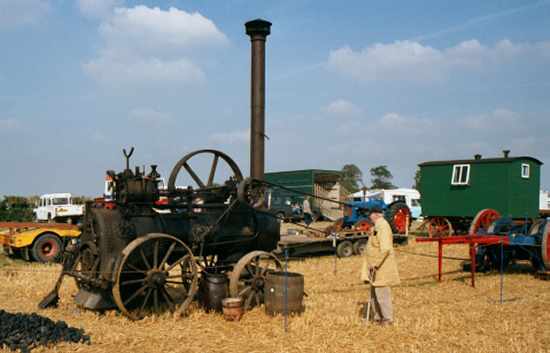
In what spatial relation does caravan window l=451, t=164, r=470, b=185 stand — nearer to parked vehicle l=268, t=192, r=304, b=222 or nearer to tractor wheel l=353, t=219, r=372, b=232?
tractor wheel l=353, t=219, r=372, b=232

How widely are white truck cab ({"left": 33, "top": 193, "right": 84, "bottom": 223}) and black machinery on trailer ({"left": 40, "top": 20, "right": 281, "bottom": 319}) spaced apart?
1392cm

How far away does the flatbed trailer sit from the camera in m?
14.0

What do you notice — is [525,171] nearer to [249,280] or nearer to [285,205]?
[285,205]

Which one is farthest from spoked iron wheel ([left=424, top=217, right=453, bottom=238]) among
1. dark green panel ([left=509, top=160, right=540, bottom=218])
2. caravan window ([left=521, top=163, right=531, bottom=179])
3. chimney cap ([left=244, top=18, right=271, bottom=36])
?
chimney cap ([left=244, top=18, right=271, bottom=36])

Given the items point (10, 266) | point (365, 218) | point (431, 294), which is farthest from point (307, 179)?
point (431, 294)

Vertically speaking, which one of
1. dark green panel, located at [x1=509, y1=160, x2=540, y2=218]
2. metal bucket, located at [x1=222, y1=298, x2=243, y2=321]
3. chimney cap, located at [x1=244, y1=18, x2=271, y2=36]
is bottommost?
metal bucket, located at [x1=222, y1=298, x2=243, y2=321]

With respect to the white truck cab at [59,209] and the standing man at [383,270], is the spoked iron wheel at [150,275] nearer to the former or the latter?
the standing man at [383,270]

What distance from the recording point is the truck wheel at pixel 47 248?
14.2 metres

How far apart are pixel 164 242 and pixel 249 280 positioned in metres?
1.42

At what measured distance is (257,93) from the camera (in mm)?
12953

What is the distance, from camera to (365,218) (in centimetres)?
1764

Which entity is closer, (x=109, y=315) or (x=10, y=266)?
(x=109, y=315)

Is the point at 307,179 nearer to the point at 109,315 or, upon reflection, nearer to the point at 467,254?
the point at 467,254

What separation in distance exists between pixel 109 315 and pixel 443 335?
4.47 metres
